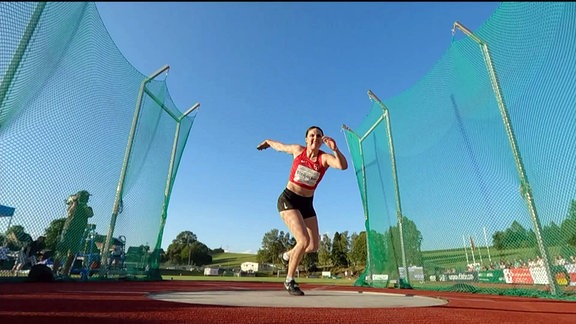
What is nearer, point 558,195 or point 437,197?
point 558,195

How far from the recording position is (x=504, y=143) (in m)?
5.02

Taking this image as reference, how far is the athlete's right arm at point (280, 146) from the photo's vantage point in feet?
14.1

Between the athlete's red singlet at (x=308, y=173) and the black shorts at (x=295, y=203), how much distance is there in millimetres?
158

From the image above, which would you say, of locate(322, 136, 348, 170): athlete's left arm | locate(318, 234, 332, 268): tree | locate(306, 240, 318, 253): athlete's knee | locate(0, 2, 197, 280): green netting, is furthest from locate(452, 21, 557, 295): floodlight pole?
locate(318, 234, 332, 268): tree

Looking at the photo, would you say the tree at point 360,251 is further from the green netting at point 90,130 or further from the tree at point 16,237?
the tree at point 16,237

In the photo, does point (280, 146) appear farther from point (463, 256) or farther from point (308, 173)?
point (463, 256)

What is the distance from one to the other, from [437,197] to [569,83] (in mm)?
2971

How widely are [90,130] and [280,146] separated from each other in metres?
3.73

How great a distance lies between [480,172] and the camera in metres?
5.57

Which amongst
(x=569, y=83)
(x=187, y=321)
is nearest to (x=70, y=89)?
(x=187, y=321)

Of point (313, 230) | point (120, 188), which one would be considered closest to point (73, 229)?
point (120, 188)

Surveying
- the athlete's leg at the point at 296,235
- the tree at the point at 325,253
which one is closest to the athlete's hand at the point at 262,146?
the athlete's leg at the point at 296,235

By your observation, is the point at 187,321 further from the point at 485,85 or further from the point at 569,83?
the point at 485,85

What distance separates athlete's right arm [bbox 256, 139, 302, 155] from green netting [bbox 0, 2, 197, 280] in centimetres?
282
